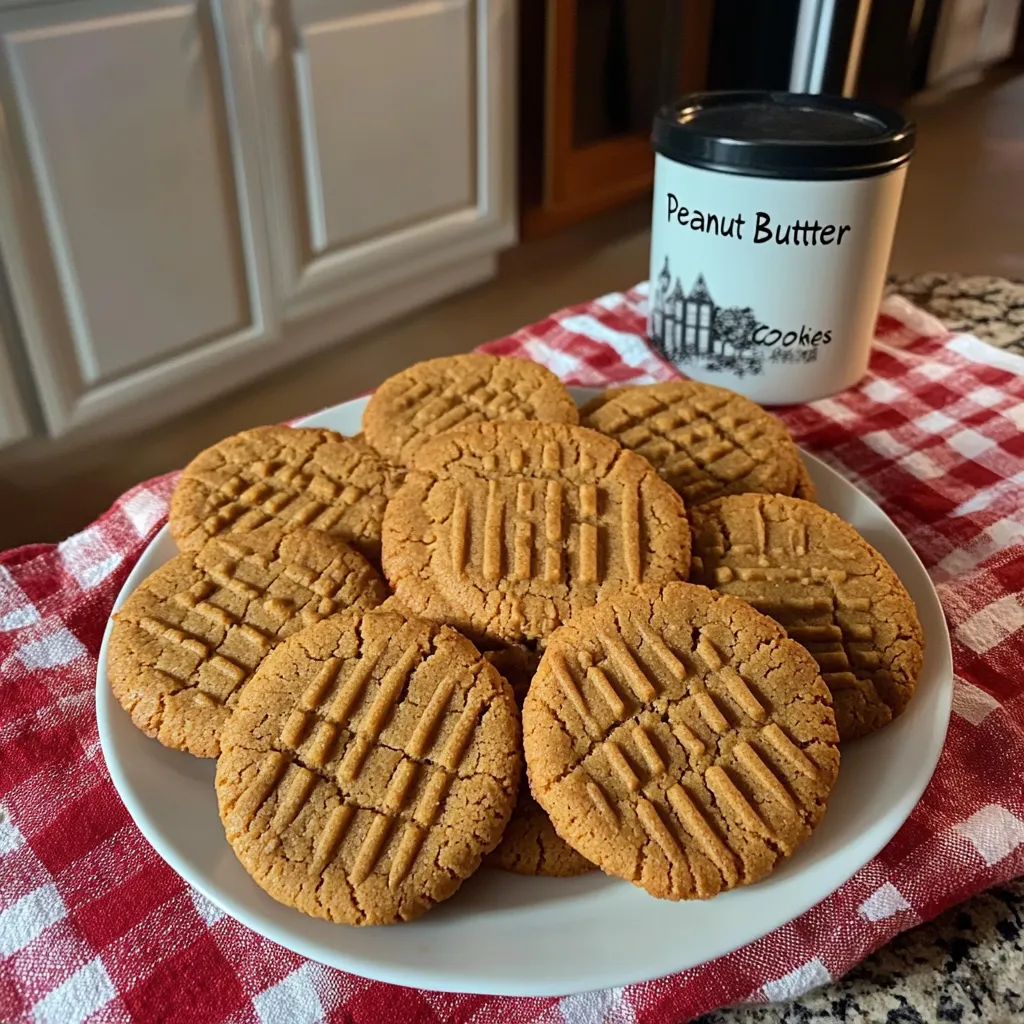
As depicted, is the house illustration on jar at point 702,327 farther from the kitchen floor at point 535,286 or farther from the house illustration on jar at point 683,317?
the kitchen floor at point 535,286

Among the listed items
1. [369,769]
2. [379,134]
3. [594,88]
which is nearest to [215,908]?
[369,769]

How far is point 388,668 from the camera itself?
0.56 m

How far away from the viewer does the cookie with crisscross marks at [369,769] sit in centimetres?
49

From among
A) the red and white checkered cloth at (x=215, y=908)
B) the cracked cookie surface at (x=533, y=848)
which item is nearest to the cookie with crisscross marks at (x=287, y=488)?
the red and white checkered cloth at (x=215, y=908)

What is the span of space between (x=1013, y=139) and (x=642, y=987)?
6.56 ft

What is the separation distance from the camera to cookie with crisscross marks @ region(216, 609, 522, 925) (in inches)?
19.3

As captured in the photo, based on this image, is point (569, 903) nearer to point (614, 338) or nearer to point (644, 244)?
point (614, 338)

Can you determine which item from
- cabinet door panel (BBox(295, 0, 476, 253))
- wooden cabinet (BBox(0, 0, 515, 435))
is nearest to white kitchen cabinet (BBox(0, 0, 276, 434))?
wooden cabinet (BBox(0, 0, 515, 435))

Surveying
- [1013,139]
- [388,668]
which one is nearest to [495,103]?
[1013,139]

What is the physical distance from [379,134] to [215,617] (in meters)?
1.15

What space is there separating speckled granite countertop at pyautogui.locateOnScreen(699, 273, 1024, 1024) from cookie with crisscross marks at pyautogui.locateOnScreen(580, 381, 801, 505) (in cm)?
33

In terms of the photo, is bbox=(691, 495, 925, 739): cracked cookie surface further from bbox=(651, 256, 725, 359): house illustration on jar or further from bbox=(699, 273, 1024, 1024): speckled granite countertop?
bbox=(651, 256, 725, 359): house illustration on jar

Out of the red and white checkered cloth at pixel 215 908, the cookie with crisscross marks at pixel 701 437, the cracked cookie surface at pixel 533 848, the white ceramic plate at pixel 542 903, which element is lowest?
the red and white checkered cloth at pixel 215 908

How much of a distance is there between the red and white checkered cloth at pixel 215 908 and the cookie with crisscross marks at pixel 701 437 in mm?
188
